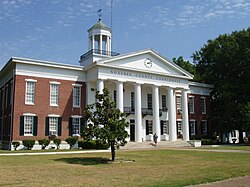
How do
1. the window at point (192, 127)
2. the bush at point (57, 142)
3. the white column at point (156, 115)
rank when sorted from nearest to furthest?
the bush at point (57, 142)
the white column at point (156, 115)
the window at point (192, 127)

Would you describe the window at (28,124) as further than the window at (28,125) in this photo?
No

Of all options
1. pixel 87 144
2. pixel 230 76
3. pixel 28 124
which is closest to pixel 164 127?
pixel 230 76

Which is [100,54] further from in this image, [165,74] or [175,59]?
[175,59]

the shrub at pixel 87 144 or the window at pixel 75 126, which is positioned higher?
the window at pixel 75 126

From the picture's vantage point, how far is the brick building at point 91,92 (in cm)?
3312

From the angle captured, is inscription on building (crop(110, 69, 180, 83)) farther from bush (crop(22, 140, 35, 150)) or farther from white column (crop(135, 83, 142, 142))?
bush (crop(22, 140, 35, 150))

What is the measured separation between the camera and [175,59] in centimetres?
6266

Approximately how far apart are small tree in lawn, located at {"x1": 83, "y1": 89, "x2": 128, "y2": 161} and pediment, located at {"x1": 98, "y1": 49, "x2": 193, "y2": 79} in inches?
638

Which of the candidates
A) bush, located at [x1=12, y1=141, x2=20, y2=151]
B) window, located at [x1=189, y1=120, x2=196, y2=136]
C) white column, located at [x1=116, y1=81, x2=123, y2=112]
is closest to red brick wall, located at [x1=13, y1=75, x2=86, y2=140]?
bush, located at [x1=12, y1=141, x2=20, y2=151]

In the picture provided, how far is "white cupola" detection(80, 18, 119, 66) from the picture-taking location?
40838 millimetres

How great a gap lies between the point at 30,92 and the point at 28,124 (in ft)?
11.3

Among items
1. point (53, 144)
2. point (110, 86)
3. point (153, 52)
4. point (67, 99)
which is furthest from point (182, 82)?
point (53, 144)

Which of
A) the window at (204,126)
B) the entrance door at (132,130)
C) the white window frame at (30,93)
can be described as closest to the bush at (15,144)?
the white window frame at (30,93)

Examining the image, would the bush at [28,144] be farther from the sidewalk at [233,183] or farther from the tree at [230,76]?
the tree at [230,76]
